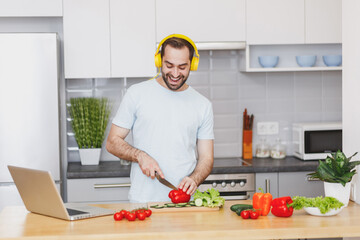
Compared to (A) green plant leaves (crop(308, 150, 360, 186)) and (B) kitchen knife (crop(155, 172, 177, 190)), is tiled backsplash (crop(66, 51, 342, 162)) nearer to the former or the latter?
(B) kitchen knife (crop(155, 172, 177, 190))

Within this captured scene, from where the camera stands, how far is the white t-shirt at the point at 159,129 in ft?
10.1

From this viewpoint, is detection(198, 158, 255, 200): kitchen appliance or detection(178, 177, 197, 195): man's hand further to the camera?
detection(198, 158, 255, 200): kitchen appliance

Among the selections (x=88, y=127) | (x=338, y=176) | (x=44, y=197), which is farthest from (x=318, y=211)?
(x=88, y=127)

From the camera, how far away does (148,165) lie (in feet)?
9.55

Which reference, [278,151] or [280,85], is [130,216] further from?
[280,85]

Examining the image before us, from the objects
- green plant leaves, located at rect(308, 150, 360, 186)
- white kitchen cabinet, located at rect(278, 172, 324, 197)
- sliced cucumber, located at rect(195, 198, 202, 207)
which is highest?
green plant leaves, located at rect(308, 150, 360, 186)

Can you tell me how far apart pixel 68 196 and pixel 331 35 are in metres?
2.32

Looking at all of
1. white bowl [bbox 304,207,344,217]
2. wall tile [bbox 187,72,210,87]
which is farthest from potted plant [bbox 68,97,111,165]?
white bowl [bbox 304,207,344,217]

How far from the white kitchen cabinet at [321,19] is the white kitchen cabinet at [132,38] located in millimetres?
1201

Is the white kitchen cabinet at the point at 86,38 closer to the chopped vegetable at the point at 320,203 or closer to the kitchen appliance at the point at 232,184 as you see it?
the kitchen appliance at the point at 232,184

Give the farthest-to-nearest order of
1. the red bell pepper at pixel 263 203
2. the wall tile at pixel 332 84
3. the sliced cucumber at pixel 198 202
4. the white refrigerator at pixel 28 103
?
the wall tile at pixel 332 84 → the white refrigerator at pixel 28 103 → the sliced cucumber at pixel 198 202 → the red bell pepper at pixel 263 203

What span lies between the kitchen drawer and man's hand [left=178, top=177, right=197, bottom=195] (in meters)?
1.22

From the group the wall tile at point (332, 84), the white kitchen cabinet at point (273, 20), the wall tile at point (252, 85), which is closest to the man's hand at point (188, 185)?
the white kitchen cabinet at point (273, 20)

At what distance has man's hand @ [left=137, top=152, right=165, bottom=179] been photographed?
2896mm
